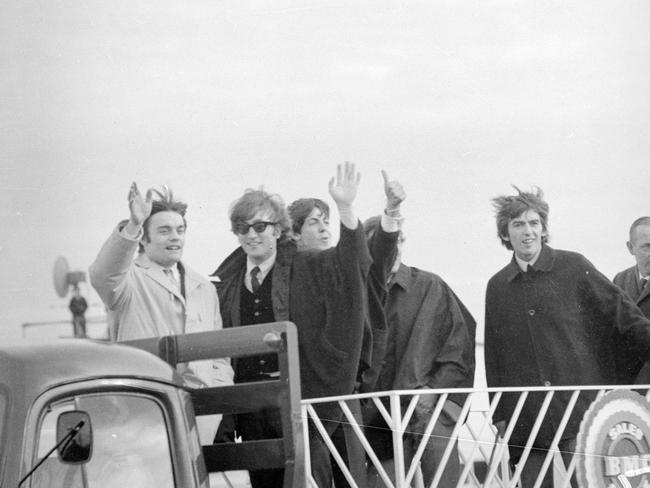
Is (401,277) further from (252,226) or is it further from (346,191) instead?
(252,226)

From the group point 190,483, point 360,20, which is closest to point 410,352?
point 190,483

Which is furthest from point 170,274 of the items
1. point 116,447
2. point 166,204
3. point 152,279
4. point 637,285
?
point 637,285

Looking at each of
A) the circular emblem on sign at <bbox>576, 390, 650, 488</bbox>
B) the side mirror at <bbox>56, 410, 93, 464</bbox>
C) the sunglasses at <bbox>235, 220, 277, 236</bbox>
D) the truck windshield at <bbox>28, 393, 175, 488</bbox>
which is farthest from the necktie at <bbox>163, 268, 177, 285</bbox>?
the circular emblem on sign at <bbox>576, 390, 650, 488</bbox>

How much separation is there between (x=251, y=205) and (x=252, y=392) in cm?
50

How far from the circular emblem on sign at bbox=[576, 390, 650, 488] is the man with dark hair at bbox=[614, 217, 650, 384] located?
5cm

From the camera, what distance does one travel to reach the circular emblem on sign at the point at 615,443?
3348 mm

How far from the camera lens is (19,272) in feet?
10.8

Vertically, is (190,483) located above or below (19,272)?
below

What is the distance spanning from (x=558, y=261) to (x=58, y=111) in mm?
1393

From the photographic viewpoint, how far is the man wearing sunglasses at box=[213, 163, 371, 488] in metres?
3.30

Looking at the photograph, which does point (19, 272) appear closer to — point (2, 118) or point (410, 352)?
point (2, 118)

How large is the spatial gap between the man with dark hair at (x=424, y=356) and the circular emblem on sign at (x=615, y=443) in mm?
354

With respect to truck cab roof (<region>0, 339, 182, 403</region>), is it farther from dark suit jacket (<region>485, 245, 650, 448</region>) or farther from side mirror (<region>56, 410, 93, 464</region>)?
dark suit jacket (<region>485, 245, 650, 448</region>)

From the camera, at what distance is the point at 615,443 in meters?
3.39
